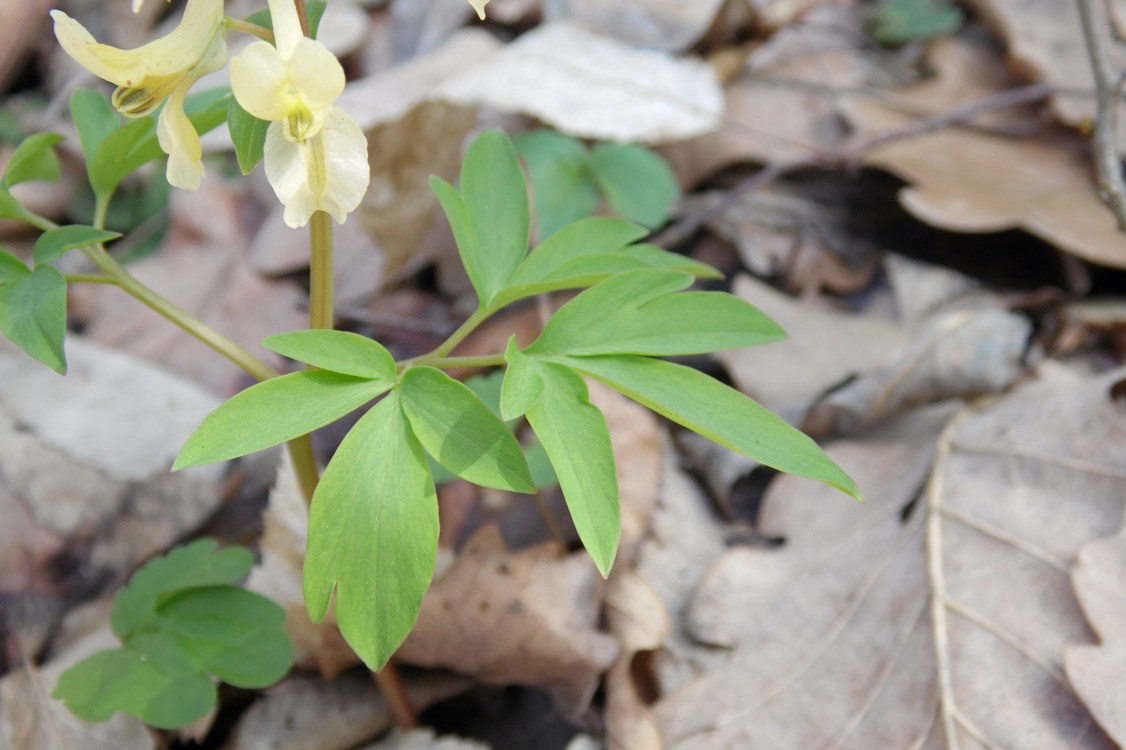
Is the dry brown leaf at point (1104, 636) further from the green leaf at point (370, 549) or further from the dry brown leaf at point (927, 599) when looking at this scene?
the green leaf at point (370, 549)

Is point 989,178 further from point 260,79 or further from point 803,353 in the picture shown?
point 260,79

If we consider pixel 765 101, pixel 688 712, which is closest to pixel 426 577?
pixel 688 712

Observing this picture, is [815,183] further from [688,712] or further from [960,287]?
[688,712]

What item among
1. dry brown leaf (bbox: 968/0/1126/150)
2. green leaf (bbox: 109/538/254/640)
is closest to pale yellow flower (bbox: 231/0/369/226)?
green leaf (bbox: 109/538/254/640)

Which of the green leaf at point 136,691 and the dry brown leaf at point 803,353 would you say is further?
the dry brown leaf at point 803,353

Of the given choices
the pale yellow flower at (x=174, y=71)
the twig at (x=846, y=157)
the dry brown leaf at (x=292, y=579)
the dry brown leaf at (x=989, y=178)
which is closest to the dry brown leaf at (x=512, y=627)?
the dry brown leaf at (x=292, y=579)

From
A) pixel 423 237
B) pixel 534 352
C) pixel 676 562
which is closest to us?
pixel 534 352
